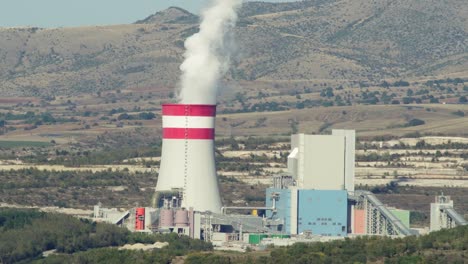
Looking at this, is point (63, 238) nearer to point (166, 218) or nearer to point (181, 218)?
point (166, 218)

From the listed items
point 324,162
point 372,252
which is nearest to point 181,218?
point 324,162

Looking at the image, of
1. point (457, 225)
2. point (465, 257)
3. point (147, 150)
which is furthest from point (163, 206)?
point (147, 150)

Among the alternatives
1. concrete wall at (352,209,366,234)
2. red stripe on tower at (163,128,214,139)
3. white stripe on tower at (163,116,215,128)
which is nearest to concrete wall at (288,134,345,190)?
concrete wall at (352,209,366,234)

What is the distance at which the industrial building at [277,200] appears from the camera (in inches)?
4195

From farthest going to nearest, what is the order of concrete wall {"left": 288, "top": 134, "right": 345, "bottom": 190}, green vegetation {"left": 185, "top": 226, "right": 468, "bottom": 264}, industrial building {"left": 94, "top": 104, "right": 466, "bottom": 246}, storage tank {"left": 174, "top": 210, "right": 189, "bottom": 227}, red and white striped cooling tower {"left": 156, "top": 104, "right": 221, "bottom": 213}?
concrete wall {"left": 288, "top": 134, "right": 345, "bottom": 190}, storage tank {"left": 174, "top": 210, "right": 189, "bottom": 227}, industrial building {"left": 94, "top": 104, "right": 466, "bottom": 246}, red and white striped cooling tower {"left": 156, "top": 104, "right": 221, "bottom": 213}, green vegetation {"left": 185, "top": 226, "right": 468, "bottom": 264}

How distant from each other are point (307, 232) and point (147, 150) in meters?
67.3

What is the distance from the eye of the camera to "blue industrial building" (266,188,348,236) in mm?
110188

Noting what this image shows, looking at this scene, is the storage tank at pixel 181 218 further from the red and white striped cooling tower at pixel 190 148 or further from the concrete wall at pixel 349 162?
the concrete wall at pixel 349 162

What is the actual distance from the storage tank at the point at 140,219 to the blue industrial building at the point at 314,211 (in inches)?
330

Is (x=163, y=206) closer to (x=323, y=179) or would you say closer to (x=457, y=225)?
(x=323, y=179)

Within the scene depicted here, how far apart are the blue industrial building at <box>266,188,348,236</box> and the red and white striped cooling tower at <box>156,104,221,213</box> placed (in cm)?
536

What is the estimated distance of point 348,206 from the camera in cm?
11169

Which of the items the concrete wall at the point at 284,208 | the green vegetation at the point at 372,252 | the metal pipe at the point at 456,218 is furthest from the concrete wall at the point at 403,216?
the green vegetation at the point at 372,252

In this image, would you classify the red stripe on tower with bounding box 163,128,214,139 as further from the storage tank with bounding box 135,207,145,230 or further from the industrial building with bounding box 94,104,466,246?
the storage tank with bounding box 135,207,145,230
